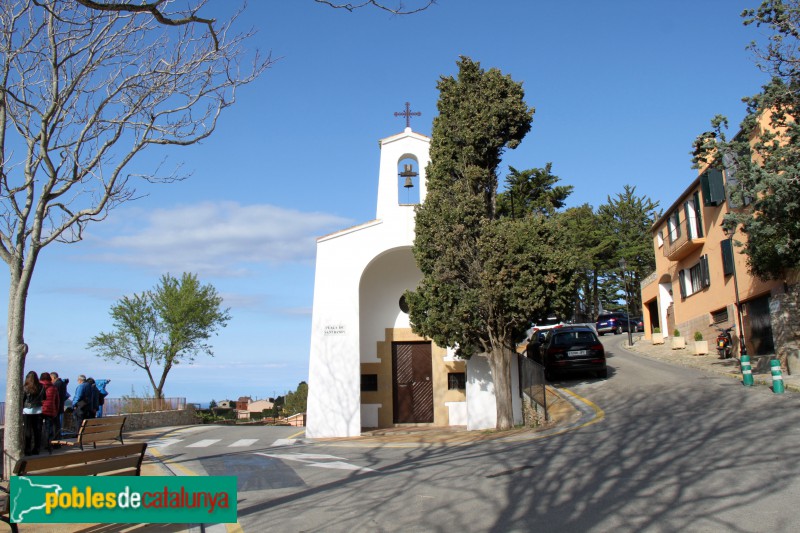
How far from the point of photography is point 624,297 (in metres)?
63.8

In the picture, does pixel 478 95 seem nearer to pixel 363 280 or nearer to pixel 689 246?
pixel 363 280

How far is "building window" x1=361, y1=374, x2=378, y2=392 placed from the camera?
19.3 metres

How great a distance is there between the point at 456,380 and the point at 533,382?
283cm

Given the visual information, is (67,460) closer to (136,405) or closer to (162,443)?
(162,443)

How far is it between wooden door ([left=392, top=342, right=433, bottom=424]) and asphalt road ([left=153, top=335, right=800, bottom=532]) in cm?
490

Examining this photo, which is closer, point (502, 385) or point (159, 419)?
point (502, 385)

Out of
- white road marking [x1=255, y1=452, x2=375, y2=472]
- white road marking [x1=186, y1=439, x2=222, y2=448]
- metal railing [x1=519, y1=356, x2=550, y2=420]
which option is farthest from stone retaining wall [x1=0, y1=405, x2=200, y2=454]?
metal railing [x1=519, y1=356, x2=550, y2=420]

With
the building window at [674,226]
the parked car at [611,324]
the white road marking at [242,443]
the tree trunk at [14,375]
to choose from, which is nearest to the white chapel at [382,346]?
the white road marking at [242,443]

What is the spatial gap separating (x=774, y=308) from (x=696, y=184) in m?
8.68

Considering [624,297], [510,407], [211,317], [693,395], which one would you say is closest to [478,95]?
[510,407]

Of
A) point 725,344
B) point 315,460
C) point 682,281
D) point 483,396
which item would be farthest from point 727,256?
point 315,460

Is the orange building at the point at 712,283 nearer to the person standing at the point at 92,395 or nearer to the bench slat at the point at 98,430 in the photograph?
the bench slat at the point at 98,430

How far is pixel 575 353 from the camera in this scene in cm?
2192

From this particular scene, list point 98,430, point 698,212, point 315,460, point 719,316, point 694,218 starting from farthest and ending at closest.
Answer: point 694,218, point 698,212, point 719,316, point 98,430, point 315,460
